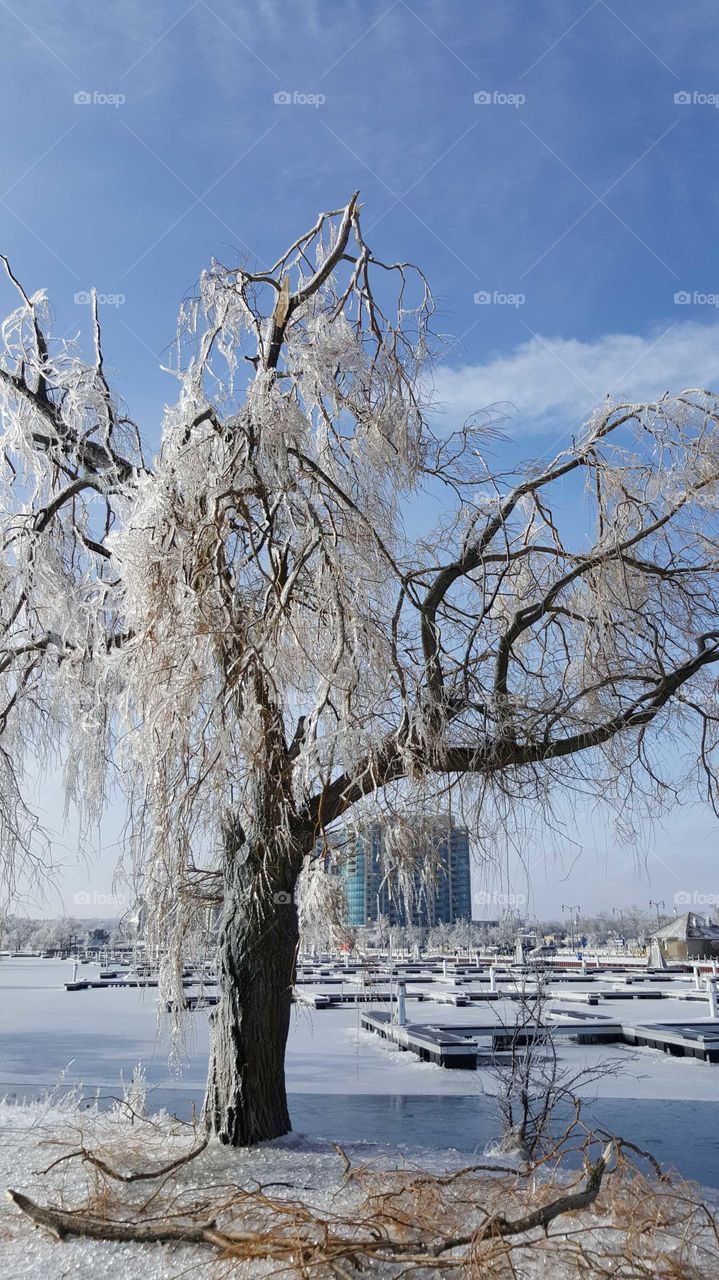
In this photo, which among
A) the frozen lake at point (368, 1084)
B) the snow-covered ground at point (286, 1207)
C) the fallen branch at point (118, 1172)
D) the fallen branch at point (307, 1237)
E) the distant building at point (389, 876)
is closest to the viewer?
the fallen branch at point (307, 1237)

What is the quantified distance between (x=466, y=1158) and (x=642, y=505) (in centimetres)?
311

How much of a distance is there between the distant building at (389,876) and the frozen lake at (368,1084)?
1.04 metres

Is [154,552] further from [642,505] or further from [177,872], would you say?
[642,505]

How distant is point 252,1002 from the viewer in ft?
15.0

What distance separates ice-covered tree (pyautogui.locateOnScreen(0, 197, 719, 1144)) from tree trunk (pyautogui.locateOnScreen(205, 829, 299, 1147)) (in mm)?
13

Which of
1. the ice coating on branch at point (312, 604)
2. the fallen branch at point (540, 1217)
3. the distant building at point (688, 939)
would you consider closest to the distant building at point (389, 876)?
the ice coating on branch at point (312, 604)

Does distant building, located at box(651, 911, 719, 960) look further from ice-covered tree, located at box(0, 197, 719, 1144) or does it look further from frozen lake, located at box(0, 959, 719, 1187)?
ice-covered tree, located at box(0, 197, 719, 1144)

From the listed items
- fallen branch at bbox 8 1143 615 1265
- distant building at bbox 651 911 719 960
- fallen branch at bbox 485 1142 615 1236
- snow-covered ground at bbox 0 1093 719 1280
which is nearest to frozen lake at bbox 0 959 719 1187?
snow-covered ground at bbox 0 1093 719 1280

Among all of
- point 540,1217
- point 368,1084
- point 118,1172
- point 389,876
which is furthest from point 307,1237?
point 368,1084

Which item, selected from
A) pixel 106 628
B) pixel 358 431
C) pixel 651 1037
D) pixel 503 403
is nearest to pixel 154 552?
pixel 358 431

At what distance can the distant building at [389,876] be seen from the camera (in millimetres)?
3811

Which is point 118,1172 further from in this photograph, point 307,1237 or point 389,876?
point 389,876

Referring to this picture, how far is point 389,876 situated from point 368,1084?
4486 mm

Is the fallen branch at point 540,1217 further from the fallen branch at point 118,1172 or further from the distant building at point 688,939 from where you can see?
the distant building at point 688,939
